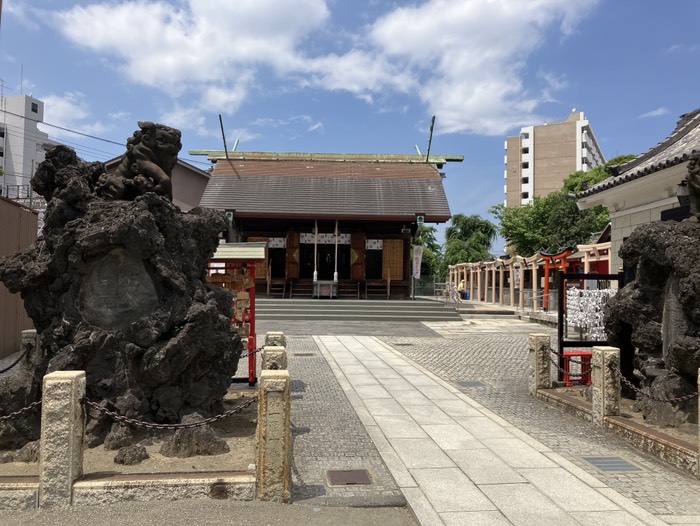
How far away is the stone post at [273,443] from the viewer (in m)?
4.01

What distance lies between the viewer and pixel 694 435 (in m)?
5.41

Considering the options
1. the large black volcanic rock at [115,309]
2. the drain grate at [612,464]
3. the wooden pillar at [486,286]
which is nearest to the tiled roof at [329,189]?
the wooden pillar at [486,286]

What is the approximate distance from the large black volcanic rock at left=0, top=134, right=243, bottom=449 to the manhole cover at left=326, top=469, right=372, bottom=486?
172 cm

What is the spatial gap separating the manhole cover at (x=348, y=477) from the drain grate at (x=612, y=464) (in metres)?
2.41

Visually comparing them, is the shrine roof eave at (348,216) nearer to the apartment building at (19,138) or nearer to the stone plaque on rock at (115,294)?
the stone plaque on rock at (115,294)

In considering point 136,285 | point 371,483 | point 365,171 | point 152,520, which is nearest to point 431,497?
point 371,483

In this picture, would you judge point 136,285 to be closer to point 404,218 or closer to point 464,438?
point 464,438

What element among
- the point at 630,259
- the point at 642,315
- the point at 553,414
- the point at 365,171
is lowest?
the point at 553,414

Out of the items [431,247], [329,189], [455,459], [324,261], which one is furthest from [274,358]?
[431,247]

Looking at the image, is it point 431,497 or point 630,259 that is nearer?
point 431,497

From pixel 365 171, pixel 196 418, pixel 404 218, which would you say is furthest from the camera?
pixel 365 171

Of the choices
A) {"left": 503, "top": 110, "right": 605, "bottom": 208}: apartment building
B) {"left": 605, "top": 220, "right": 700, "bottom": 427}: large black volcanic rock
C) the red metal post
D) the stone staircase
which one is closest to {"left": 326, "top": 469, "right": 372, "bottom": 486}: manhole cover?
{"left": 605, "top": 220, "right": 700, "bottom": 427}: large black volcanic rock

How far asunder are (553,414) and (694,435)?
1.88 meters

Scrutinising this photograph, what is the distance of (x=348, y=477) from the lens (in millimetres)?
4664
